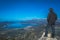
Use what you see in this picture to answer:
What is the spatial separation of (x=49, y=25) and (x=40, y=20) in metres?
0.93

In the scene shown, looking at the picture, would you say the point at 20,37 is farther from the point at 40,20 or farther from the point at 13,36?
the point at 40,20

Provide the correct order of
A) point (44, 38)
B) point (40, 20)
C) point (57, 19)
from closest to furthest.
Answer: point (44, 38) → point (57, 19) → point (40, 20)

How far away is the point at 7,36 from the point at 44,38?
1814mm

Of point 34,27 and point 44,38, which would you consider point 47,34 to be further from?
point 34,27

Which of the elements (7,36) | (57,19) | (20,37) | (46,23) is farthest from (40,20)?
(7,36)

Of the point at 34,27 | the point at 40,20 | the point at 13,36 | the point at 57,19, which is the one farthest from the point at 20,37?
the point at 57,19

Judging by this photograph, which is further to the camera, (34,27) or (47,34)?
(34,27)

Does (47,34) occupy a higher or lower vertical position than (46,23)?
lower

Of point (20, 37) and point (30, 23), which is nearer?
point (20, 37)

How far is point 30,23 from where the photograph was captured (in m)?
7.05

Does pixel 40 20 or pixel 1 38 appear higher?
pixel 40 20

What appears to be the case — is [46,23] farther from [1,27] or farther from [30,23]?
[1,27]

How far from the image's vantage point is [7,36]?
6.68m

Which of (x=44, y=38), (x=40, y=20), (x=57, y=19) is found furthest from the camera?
(x=40, y=20)
